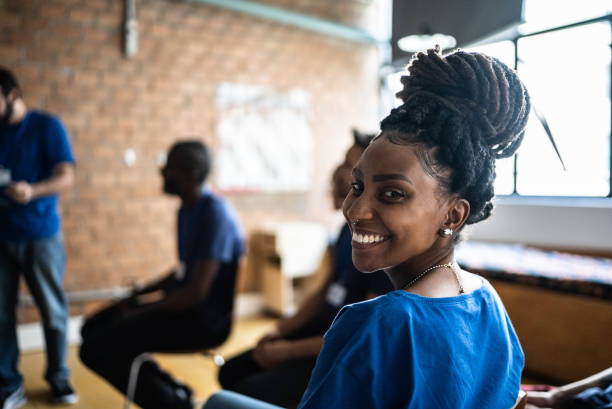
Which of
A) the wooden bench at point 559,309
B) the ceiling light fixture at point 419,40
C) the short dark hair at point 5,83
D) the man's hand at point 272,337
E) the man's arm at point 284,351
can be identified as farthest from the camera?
the ceiling light fixture at point 419,40

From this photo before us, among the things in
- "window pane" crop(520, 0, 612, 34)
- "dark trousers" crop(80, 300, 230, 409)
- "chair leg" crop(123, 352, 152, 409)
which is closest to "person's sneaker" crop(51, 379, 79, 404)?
"dark trousers" crop(80, 300, 230, 409)

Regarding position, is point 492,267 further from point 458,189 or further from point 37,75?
point 37,75

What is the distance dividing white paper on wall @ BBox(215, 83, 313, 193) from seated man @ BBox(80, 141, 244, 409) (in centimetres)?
246

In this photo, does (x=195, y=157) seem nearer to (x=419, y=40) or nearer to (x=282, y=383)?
(x=282, y=383)

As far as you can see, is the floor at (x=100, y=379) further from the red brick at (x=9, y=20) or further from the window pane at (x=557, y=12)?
the window pane at (x=557, y=12)

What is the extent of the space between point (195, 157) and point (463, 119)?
1709 millimetres

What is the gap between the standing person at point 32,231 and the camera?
8.94 feet

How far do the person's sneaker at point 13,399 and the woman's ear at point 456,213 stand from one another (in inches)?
104

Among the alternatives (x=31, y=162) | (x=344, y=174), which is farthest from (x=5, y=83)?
(x=344, y=174)

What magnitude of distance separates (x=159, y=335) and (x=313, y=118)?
12.0 feet

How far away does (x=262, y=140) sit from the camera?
5.14m

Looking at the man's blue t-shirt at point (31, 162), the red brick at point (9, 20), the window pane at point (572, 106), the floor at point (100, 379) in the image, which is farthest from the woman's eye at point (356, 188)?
the red brick at point (9, 20)

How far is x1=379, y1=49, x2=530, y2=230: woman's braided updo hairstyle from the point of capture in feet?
2.80

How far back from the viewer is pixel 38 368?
11.2 feet
